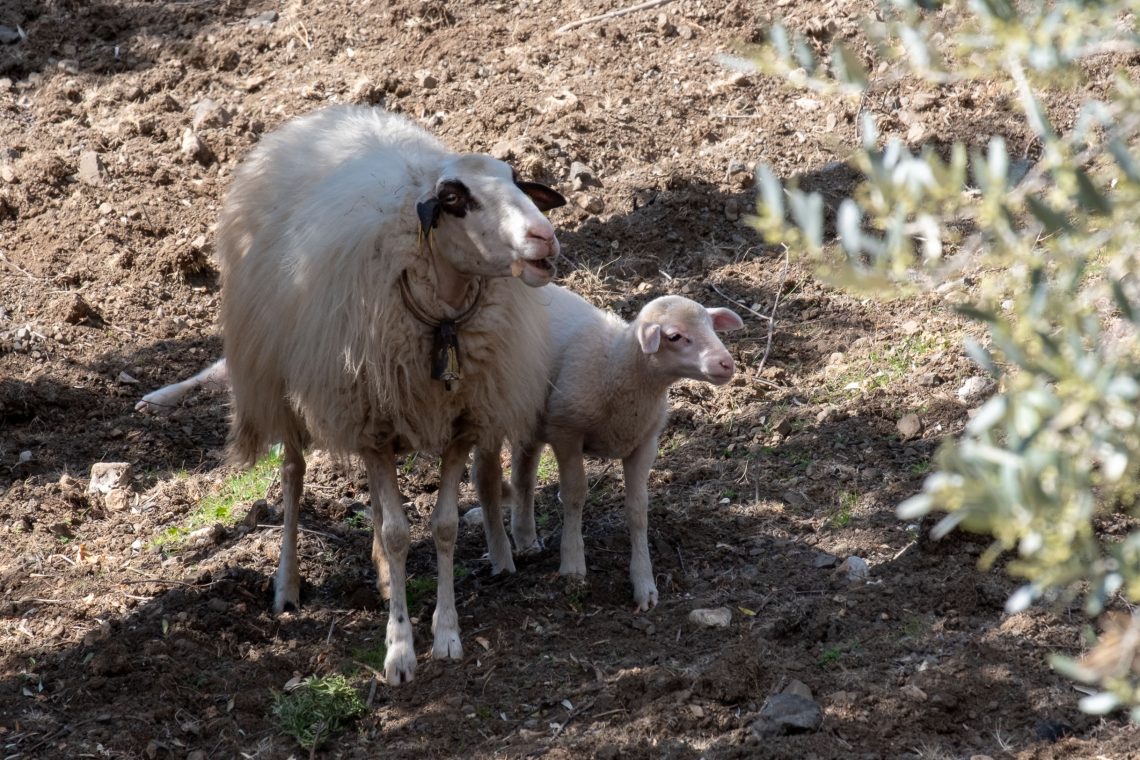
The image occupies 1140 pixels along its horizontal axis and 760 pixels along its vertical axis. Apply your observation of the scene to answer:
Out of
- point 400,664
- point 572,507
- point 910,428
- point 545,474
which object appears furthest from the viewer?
point 545,474

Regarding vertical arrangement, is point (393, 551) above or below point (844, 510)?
above

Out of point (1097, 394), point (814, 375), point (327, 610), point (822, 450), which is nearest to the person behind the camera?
point (1097, 394)

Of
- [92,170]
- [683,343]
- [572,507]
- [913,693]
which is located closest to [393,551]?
[572,507]

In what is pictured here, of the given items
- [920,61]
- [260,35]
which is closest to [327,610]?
[920,61]

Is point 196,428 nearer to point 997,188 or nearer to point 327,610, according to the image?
point 327,610

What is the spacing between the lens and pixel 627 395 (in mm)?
5938

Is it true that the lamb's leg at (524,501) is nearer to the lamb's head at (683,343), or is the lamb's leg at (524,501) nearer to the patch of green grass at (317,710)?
the lamb's head at (683,343)

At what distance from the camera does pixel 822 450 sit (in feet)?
22.7

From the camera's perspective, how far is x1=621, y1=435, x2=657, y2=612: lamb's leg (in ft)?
19.2

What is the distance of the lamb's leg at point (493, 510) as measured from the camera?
623 centimetres

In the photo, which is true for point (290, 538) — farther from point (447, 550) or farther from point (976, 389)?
point (976, 389)

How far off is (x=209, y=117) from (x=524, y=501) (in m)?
5.39

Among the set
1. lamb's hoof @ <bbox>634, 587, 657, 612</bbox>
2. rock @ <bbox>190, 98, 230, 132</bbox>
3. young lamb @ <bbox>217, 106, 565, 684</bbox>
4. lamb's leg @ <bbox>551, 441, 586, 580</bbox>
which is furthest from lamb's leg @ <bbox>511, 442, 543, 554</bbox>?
rock @ <bbox>190, 98, 230, 132</bbox>

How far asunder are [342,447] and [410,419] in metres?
0.34
